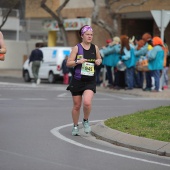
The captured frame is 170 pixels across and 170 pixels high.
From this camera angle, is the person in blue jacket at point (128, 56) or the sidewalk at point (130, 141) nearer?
the sidewalk at point (130, 141)

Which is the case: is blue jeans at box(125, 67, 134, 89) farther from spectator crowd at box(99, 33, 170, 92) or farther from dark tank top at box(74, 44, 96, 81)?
dark tank top at box(74, 44, 96, 81)

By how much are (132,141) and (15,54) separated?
1710 inches

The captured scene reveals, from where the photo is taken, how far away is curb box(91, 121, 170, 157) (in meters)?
10.3

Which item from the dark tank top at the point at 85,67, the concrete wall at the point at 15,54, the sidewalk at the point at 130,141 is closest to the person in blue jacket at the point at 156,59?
the sidewalk at the point at 130,141

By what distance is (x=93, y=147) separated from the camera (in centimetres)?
1067

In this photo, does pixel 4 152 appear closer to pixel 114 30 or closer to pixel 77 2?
pixel 114 30

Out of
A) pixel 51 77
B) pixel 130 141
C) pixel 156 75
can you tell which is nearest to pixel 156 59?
pixel 156 75

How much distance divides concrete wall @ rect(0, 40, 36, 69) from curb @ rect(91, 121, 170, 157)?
41155 millimetres

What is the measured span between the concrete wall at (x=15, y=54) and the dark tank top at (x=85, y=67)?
40973mm

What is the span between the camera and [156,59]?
23.2 m

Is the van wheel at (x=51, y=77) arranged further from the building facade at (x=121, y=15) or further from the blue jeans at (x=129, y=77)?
the blue jeans at (x=129, y=77)

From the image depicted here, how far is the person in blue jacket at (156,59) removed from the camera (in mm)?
23047

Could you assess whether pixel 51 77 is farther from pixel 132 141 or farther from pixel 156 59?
pixel 132 141

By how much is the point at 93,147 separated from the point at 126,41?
536 inches
